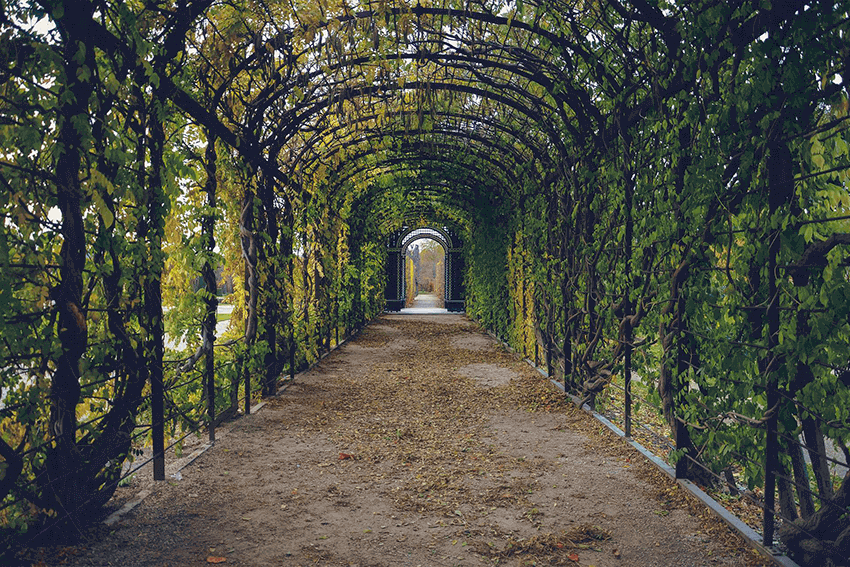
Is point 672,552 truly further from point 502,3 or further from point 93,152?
point 502,3

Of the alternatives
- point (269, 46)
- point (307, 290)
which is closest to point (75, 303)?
point (269, 46)

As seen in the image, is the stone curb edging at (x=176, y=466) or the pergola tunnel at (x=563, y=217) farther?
the stone curb edging at (x=176, y=466)

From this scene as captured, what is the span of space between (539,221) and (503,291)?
3.85 m

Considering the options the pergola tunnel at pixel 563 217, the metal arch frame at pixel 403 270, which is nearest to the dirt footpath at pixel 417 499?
the pergola tunnel at pixel 563 217

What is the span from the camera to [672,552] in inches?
120

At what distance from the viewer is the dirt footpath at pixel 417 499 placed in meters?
3.04

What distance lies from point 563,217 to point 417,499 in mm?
4246

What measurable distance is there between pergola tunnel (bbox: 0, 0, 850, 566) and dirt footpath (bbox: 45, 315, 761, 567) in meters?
0.34

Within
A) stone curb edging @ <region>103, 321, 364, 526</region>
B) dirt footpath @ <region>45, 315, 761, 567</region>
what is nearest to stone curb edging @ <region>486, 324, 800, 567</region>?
dirt footpath @ <region>45, 315, 761, 567</region>

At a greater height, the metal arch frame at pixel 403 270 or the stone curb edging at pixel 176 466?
the metal arch frame at pixel 403 270

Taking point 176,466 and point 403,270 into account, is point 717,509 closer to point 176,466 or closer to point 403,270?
point 176,466

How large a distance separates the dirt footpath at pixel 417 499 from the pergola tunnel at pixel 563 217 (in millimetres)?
342

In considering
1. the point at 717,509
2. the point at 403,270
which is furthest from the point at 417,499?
the point at 403,270

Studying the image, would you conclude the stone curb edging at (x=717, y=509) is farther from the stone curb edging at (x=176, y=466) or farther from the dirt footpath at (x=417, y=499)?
the stone curb edging at (x=176, y=466)
